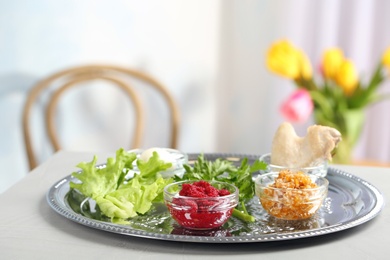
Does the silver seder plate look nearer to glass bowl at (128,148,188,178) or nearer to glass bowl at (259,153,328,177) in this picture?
glass bowl at (259,153,328,177)

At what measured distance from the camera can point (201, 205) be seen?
1146 millimetres

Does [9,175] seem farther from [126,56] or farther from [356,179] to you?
[356,179]

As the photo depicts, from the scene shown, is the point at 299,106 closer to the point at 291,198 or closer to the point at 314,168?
the point at 314,168

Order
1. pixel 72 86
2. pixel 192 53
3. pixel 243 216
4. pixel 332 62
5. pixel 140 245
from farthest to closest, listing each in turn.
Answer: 1. pixel 192 53
2. pixel 332 62
3. pixel 72 86
4. pixel 243 216
5. pixel 140 245

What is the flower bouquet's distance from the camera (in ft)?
8.20

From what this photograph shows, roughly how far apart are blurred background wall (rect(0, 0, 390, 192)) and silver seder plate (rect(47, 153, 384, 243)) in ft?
3.61

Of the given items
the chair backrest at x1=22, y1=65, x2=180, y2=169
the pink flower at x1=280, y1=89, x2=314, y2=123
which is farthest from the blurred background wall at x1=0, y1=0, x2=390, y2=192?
the pink flower at x1=280, y1=89, x2=314, y2=123

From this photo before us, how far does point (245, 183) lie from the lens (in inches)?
51.6

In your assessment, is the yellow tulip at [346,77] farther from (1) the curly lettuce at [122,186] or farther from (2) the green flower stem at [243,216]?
(2) the green flower stem at [243,216]

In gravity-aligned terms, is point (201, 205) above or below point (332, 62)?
below

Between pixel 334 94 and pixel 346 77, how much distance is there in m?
0.08

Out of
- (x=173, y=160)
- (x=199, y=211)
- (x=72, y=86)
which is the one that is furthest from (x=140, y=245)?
(x=72, y=86)

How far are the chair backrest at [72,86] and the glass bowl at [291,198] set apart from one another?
128 cm

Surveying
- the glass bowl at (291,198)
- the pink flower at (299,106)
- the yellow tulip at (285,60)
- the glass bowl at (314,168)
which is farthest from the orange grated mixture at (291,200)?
the yellow tulip at (285,60)
